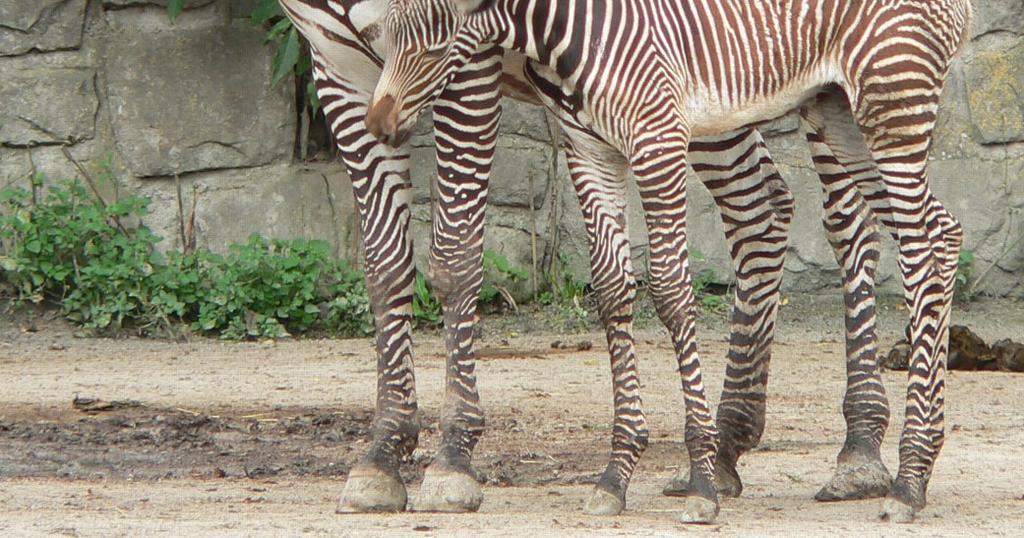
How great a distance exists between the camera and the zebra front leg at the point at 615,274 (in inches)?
209

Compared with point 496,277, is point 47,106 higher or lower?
higher

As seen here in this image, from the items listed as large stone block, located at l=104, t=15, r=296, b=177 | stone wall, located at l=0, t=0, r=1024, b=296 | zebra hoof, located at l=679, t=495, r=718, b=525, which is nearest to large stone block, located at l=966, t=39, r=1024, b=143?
stone wall, located at l=0, t=0, r=1024, b=296

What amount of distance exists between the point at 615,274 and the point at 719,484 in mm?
1007

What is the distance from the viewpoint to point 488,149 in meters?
5.47

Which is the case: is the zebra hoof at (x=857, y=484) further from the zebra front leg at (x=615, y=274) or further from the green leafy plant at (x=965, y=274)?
the green leafy plant at (x=965, y=274)

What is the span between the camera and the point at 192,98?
1034 cm

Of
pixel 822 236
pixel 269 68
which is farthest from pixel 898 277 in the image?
pixel 269 68

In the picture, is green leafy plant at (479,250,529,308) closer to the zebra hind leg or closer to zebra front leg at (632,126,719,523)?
the zebra hind leg

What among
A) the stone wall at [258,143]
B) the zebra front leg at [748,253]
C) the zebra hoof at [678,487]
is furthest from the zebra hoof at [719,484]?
the stone wall at [258,143]

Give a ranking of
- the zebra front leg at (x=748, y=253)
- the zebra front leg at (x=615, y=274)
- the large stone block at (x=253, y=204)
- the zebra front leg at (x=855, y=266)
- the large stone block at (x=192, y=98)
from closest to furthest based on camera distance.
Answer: the zebra front leg at (x=615, y=274) < the zebra front leg at (x=855, y=266) < the zebra front leg at (x=748, y=253) < the large stone block at (x=192, y=98) < the large stone block at (x=253, y=204)

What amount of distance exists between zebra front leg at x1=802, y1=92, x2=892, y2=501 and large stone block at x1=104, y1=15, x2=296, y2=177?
5184 millimetres

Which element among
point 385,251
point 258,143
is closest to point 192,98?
point 258,143

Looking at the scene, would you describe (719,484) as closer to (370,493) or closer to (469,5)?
(370,493)

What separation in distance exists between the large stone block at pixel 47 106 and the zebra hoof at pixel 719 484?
19.4 feet
